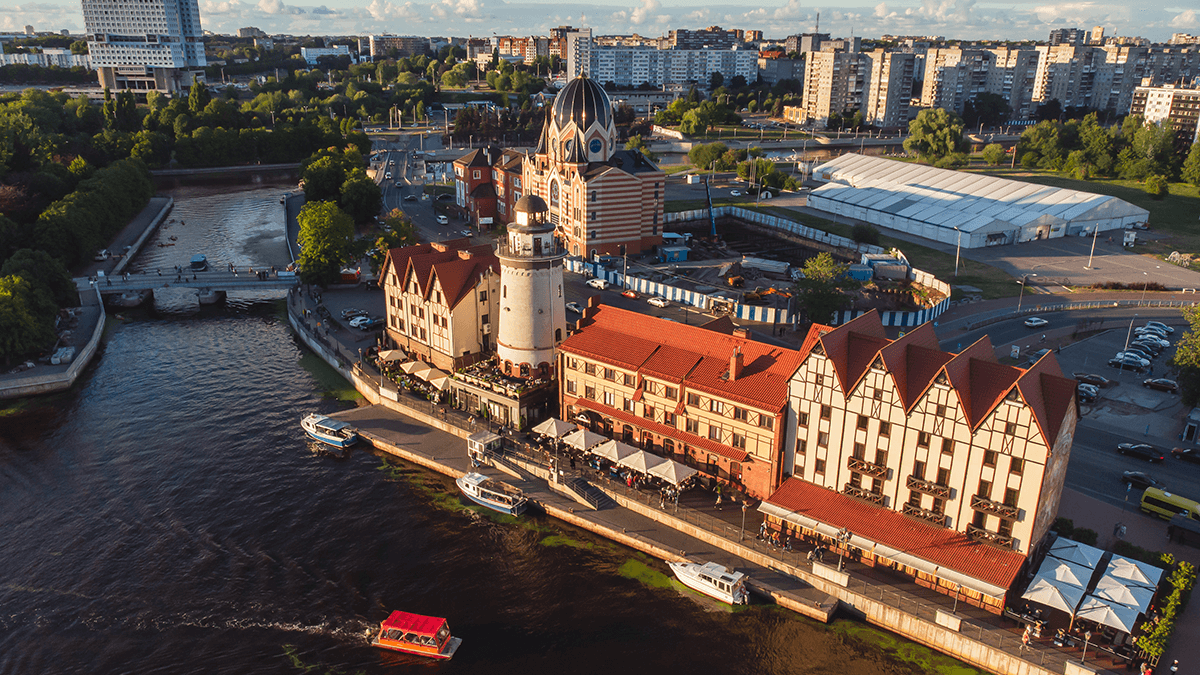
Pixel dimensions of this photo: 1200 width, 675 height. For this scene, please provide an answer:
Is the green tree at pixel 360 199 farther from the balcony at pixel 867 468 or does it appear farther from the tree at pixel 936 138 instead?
the tree at pixel 936 138

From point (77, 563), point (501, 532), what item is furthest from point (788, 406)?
point (77, 563)

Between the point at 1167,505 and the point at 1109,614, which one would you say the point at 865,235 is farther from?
the point at 1109,614

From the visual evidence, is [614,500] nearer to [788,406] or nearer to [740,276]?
[788,406]

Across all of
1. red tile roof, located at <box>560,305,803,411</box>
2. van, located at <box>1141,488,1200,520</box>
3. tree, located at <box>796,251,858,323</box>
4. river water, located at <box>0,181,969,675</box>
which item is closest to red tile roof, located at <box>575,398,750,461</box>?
red tile roof, located at <box>560,305,803,411</box>

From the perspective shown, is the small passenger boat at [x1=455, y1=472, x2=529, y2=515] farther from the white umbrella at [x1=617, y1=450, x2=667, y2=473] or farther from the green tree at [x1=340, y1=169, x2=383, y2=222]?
the green tree at [x1=340, y1=169, x2=383, y2=222]

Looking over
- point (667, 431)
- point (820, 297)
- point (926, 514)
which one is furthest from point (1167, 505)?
point (820, 297)
